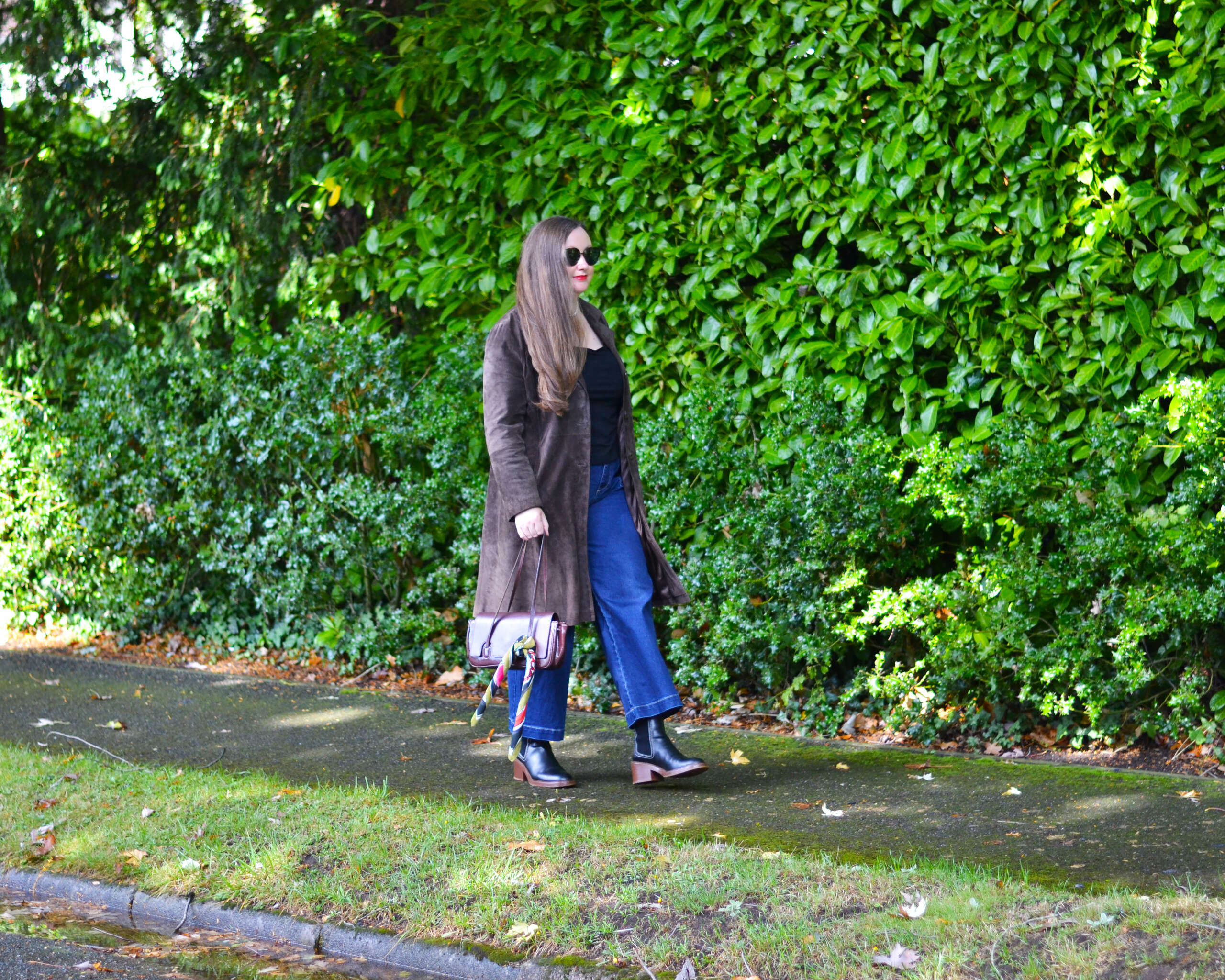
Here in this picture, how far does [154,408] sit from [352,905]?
5059mm

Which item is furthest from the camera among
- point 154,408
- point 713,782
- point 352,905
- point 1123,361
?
point 154,408

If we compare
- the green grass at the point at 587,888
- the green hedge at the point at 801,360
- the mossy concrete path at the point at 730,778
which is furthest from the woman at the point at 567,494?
the green hedge at the point at 801,360

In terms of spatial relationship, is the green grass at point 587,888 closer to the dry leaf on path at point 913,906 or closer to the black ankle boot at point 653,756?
the dry leaf on path at point 913,906

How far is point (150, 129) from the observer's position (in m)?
8.77

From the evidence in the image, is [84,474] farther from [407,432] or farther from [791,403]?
[791,403]

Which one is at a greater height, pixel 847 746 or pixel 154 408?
pixel 154 408

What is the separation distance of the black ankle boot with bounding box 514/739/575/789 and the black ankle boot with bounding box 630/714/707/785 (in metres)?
0.27

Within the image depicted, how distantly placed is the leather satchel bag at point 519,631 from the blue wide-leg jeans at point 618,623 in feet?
0.49

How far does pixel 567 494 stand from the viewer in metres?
4.63

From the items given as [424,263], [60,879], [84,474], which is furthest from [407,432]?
[60,879]

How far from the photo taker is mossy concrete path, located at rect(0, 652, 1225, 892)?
3869 mm

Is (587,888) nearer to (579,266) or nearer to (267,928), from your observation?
(267,928)

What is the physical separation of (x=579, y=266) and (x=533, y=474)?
2.52 ft

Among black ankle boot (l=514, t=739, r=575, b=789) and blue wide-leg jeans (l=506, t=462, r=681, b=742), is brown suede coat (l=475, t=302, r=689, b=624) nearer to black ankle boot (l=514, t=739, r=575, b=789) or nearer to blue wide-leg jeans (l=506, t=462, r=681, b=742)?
blue wide-leg jeans (l=506, t=462, r=681, b=742)
